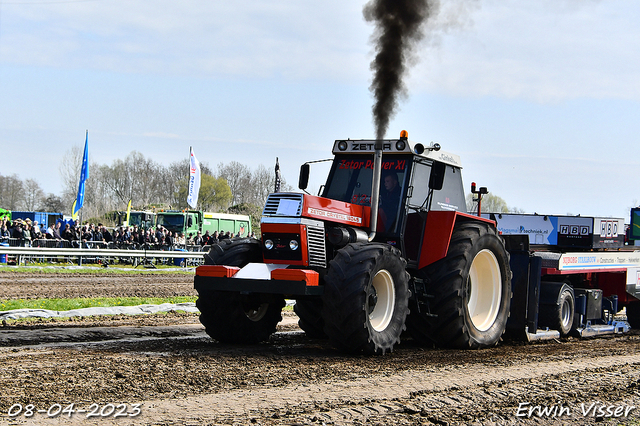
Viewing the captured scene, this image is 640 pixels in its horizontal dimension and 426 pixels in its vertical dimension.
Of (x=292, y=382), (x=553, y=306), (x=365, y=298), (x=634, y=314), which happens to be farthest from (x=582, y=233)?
(x=292, y=382)

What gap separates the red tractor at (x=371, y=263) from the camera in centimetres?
793

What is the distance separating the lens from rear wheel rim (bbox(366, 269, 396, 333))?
8320 mm

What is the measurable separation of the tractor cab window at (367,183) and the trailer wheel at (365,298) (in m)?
1.12

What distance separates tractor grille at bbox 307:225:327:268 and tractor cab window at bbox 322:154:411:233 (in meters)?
1.11

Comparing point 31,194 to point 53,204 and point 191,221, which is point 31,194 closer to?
point 53,204

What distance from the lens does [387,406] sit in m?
5.70

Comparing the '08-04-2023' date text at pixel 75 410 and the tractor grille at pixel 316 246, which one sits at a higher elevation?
the tractor grille at pixel 316 246

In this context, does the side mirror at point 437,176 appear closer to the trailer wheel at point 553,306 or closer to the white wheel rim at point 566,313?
the trailer wheel at point 553,306

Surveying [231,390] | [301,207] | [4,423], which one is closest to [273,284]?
[301,207]

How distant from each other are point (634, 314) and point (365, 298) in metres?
8.17

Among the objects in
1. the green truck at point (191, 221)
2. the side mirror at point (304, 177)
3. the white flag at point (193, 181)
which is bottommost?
the green truck at point (191, 221)

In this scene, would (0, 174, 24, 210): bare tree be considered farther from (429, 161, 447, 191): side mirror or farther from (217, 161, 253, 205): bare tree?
(429, 161, 447, 191): side mirror

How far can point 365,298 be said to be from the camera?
771 centimetres

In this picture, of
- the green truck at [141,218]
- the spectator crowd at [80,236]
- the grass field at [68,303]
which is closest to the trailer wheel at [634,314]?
the grass field at [68,303]
